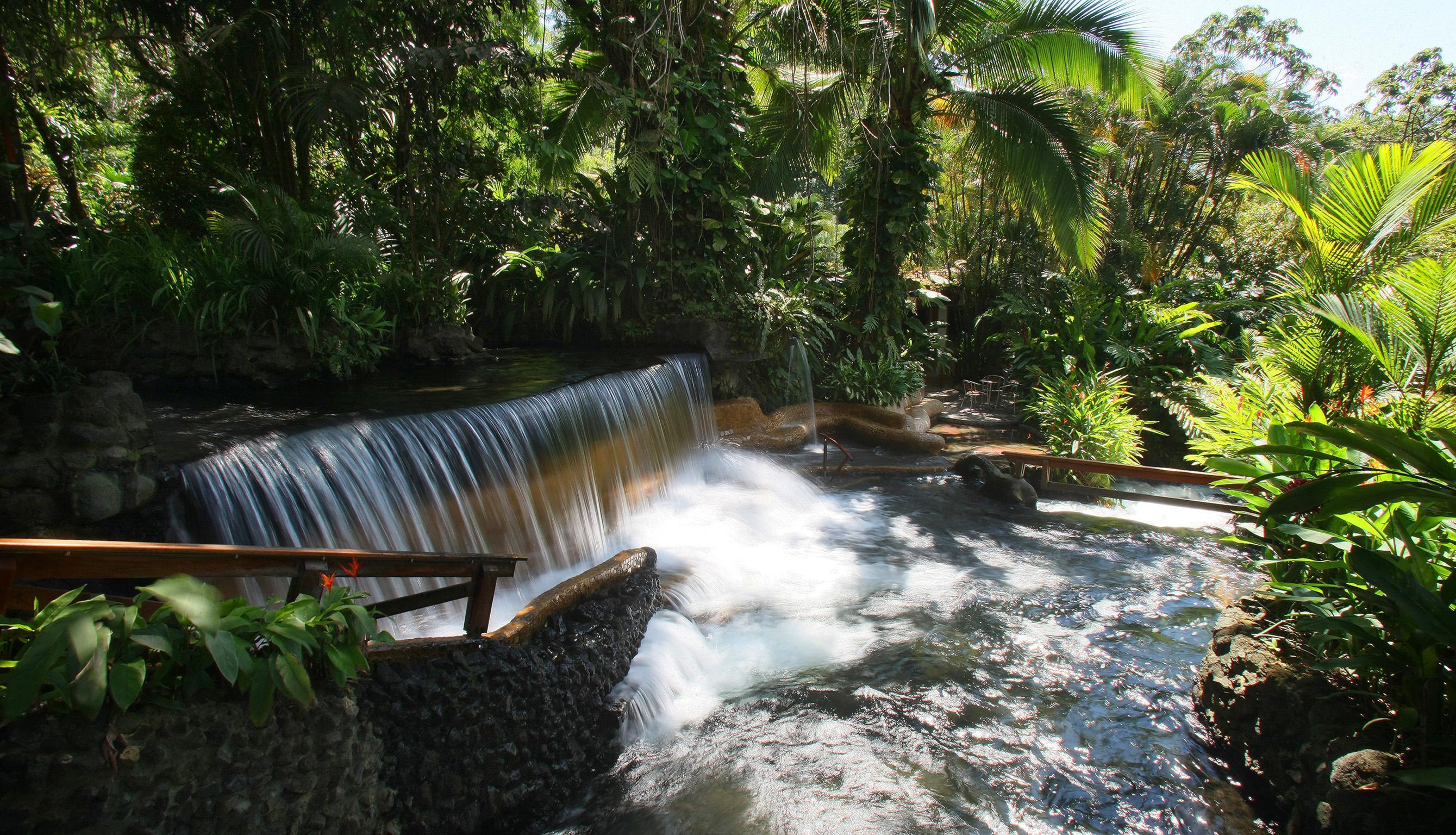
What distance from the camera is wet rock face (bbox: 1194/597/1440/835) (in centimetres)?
269

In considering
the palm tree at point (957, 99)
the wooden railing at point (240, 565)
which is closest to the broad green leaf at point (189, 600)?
the wooden railing at point (240, 565)

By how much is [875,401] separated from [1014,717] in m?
7.00

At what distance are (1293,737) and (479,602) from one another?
12.7ft

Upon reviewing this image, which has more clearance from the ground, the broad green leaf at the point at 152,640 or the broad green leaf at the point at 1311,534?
the broad green leaf at the point at 152,640

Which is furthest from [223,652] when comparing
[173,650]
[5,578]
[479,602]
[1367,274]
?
[1367,274]

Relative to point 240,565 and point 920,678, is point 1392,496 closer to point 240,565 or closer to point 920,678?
point 920,678

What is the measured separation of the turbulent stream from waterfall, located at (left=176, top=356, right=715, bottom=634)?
0.02 m

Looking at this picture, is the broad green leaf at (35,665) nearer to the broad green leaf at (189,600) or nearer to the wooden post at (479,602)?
the broad green leaf at (189,600)

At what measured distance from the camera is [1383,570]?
9.09 feet

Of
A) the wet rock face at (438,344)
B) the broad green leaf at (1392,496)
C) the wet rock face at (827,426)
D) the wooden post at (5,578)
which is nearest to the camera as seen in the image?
the wooden post at (5,578)

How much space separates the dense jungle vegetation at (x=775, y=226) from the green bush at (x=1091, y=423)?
50 mm

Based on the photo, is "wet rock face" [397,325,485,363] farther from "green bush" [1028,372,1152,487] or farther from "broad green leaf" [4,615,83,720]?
"green bush" [1028,372,1152,487]

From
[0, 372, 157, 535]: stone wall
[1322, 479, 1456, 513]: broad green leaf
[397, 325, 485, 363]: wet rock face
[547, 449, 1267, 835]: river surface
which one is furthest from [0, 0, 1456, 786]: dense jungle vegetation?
[547, 449, 1267, 835]: river surface

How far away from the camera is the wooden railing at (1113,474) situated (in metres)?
6.79
